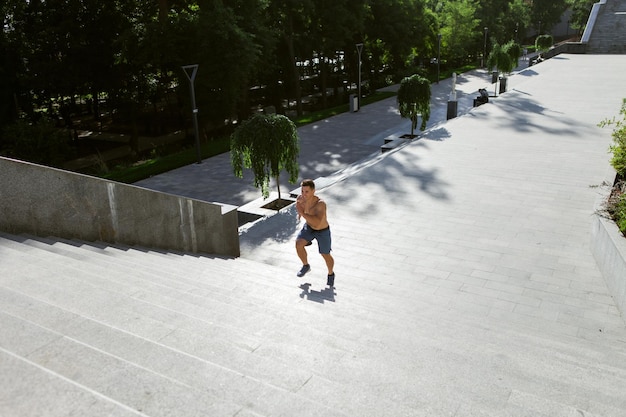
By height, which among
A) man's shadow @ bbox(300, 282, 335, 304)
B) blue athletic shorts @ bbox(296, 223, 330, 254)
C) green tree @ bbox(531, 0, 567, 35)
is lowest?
man's shadow @ bbox(300, 282, 335, 304)

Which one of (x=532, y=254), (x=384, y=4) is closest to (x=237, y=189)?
(x=532, y=254)

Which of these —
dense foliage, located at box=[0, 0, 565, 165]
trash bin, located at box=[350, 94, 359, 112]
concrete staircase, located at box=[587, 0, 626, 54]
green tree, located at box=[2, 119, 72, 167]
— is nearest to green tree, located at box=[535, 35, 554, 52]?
concrete staircase, located at box=[587, 0, 626, 54]

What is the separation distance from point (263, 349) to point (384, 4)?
34653mm

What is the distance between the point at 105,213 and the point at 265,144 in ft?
15.0

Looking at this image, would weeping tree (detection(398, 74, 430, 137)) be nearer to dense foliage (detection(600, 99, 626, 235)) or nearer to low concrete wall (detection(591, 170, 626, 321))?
dense foliage (detection(600, 99, 626, 235))

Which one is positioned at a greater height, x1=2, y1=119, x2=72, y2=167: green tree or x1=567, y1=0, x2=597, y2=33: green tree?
x1=567, y1=0, x2=597, y2=33: green tree

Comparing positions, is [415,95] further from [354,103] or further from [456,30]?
[456,30]

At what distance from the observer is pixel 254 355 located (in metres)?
4.00

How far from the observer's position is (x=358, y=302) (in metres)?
6.35

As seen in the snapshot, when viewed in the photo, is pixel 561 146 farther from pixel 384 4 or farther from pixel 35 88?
pixel 384 4

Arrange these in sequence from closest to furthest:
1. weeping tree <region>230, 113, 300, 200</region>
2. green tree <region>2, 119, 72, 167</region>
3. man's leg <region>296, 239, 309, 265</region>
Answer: man's leg <region>296, 239, 309, 265</region> < weeping tree <region>230, 113, 300, 200</region> < green tree <region>2, 119, 72, 167</region>

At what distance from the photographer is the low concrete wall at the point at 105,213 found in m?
7.17

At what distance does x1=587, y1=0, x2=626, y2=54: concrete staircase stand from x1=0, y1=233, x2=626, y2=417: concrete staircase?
43.1 metres

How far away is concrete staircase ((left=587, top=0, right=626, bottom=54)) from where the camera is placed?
41.7 metres
